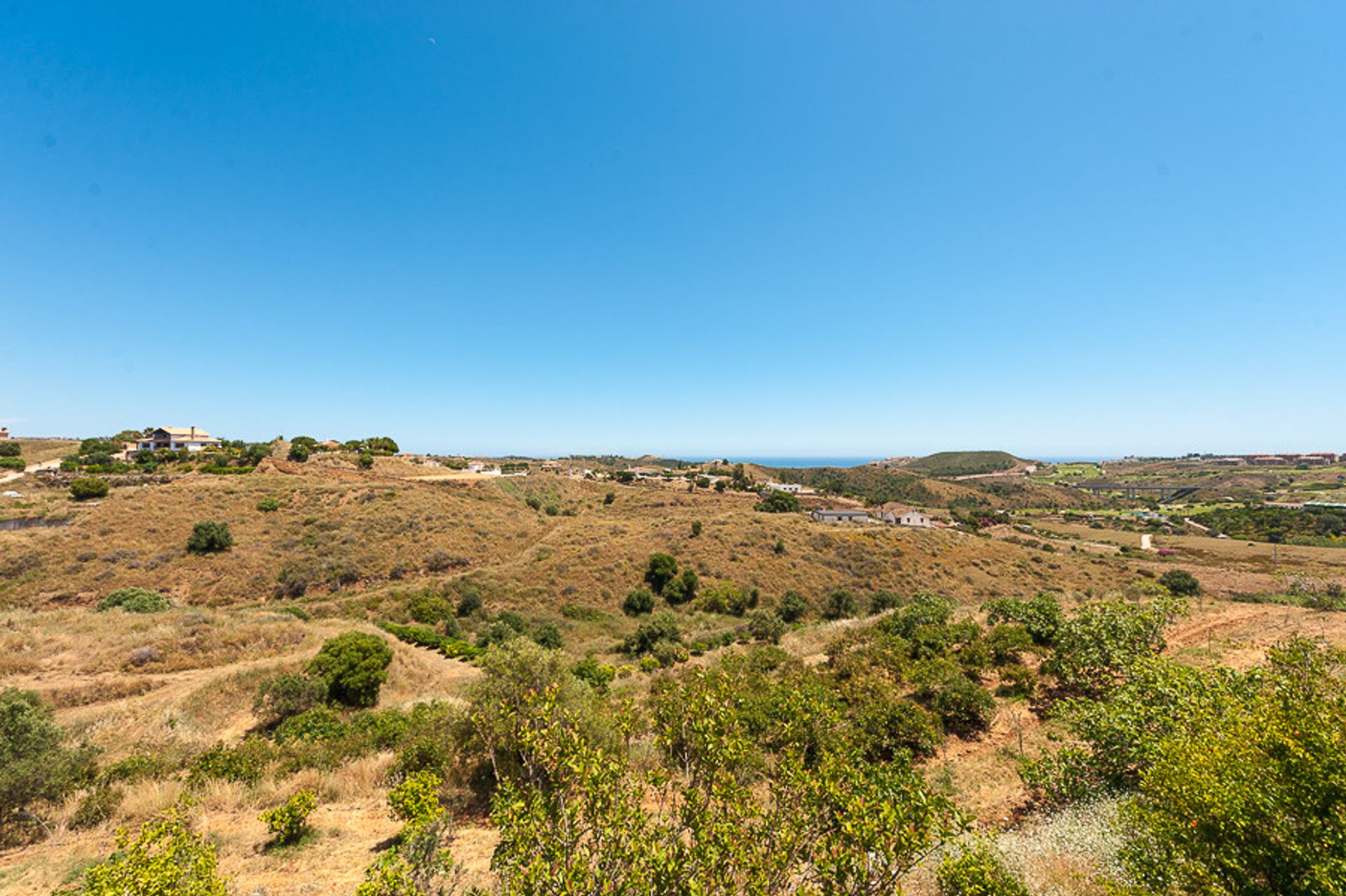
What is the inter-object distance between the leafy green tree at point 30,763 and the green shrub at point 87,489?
121 feet

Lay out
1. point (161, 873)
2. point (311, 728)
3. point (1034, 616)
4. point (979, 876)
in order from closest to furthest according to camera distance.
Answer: point (161, 873), point (979, 876), point (311, 728), point (1034, 616)

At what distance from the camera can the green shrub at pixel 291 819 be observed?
261 inches

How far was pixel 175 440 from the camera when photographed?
216 ft

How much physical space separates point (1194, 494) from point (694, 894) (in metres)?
159

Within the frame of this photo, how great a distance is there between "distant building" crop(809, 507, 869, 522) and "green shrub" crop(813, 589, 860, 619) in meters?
25.4

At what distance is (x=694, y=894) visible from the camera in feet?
10.5

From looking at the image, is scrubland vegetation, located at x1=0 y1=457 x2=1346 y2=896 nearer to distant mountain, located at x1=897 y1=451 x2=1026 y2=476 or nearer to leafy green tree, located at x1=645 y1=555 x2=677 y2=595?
leafy green tree, located at x1=645 y1=555 x2=677 y2=595

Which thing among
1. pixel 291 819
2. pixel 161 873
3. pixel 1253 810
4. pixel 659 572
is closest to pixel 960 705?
pixel 1253 810

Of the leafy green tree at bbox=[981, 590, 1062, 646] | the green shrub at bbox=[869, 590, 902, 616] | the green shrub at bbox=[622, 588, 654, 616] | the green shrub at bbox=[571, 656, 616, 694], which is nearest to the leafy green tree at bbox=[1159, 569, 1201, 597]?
the green shrub at bbox=[869, 590, 902, 616]

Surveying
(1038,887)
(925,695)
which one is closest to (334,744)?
(1038,887)

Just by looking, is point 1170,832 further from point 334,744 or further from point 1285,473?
point 1285,473

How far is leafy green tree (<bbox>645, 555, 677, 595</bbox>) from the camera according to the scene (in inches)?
1211

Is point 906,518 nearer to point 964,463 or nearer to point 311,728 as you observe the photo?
point 311,728

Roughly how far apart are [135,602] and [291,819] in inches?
987
